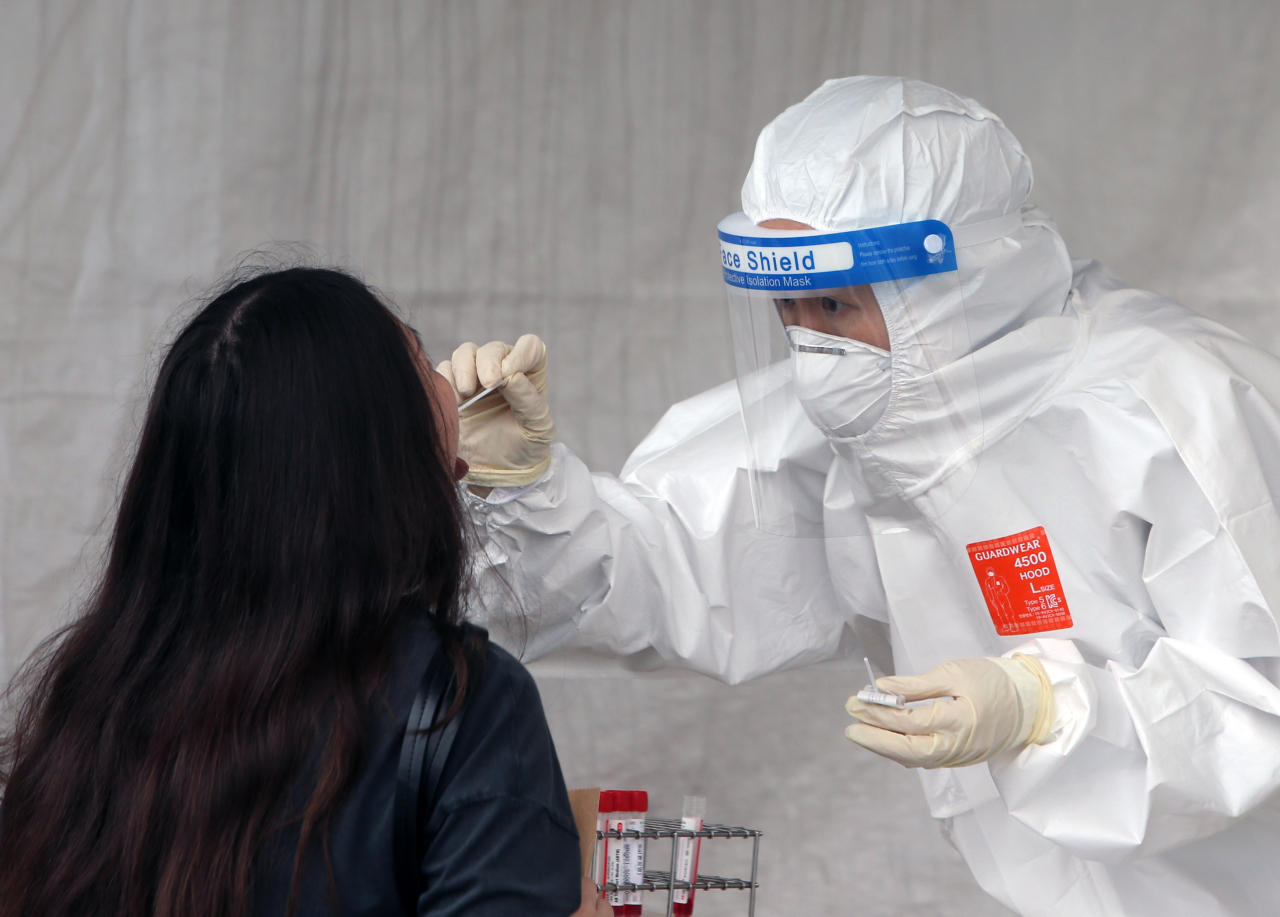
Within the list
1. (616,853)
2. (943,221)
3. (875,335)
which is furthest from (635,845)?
(943,221)

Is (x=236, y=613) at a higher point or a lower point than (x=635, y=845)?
higher

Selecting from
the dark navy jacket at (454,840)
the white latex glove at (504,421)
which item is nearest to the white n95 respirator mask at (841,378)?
the white latex glove at (504,421)

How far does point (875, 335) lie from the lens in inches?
53.4

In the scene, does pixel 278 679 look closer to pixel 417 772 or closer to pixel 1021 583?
pixel 417 772

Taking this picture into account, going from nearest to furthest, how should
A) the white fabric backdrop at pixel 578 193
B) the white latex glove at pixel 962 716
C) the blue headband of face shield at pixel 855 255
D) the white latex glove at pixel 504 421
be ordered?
1. the white latex glove at pixel 962 716
2. the blue headband of face shield at pixel 855 255
3. the white latex glove at pixel 504 421
4. the white fabric backdrop at pixel 578 193

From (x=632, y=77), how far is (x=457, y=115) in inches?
13.5

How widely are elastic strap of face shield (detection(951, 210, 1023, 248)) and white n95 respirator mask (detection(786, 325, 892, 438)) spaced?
0.16 m

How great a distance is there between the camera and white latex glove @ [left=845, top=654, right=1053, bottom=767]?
108cm

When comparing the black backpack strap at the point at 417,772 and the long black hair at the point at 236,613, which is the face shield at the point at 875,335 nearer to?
the long black hair at the point at 236,613

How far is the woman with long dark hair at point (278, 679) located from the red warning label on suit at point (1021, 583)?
2.29ft

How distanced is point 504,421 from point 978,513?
0.59m

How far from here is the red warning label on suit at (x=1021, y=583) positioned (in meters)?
1.32

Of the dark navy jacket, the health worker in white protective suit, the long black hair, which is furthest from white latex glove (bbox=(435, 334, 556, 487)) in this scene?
the dark navy jacket

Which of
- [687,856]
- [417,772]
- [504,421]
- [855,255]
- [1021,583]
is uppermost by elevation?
[855,255]
